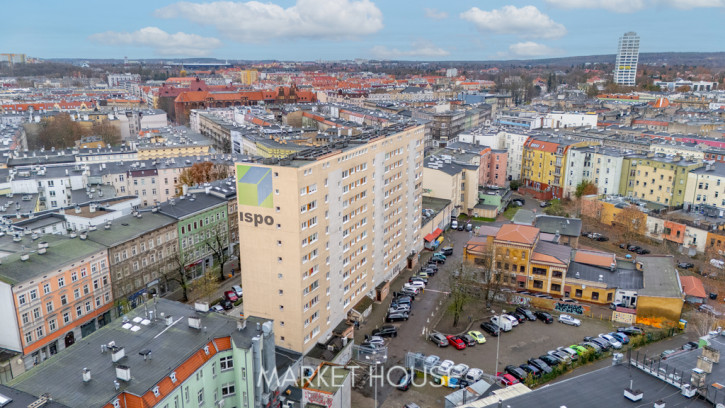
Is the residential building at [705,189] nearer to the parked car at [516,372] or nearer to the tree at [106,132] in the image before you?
the parked car at [516,372]

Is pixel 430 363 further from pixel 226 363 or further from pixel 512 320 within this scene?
pixel 226 363

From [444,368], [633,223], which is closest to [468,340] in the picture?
[444,368]

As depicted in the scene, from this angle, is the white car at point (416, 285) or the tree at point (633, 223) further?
the tree at point (633, 223)

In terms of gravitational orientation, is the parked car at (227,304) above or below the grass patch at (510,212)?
below

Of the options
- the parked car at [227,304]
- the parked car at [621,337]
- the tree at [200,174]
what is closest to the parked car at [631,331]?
the parked car at [621,337]

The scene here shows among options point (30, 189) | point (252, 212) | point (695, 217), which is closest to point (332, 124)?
point (30, 189)

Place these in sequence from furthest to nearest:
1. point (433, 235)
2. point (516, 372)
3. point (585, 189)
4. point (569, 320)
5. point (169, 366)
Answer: point (585, 189) → point (433, 235) → point (569, 320) → point (516, 372) → point (169, 366)
